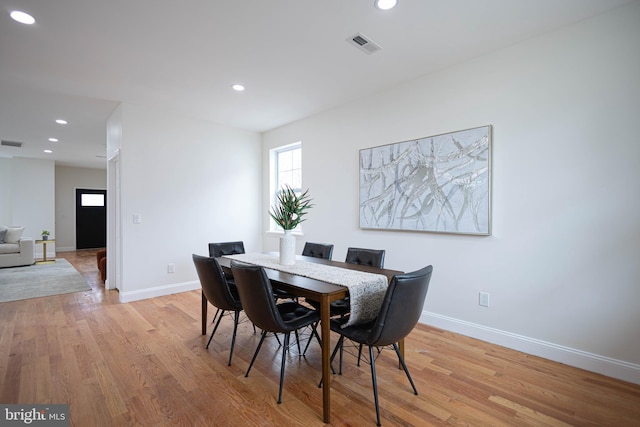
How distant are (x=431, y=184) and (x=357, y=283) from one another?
1.59 metres

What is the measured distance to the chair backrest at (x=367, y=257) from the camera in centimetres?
284

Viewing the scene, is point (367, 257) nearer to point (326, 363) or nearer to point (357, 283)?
point (357, 283)

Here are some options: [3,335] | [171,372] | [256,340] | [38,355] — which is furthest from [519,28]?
[3,335]

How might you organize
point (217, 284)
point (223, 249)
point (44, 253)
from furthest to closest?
point (44, 253)
point (223, 249)
point (217, 284)

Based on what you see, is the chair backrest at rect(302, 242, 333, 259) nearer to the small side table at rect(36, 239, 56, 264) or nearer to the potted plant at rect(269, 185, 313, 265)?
the potted plant at rect(269, 185, 313, 265)

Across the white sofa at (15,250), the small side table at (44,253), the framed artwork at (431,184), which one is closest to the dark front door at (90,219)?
the small side table at (44,253)

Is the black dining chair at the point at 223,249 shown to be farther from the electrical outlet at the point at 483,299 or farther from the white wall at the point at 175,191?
the electrical outlet at the point at 483,299

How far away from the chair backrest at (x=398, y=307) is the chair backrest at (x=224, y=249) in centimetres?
224

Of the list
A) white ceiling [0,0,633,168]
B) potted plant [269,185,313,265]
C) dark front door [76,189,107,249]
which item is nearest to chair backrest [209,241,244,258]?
potted plant [269,185,313,265]

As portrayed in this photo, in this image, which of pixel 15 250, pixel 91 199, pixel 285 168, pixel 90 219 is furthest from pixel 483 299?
pixel 91 199

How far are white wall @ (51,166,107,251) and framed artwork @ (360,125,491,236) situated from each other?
386 inches

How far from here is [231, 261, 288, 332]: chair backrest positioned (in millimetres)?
1904

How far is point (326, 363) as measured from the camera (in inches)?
70.6

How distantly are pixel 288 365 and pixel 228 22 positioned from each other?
2698mm
